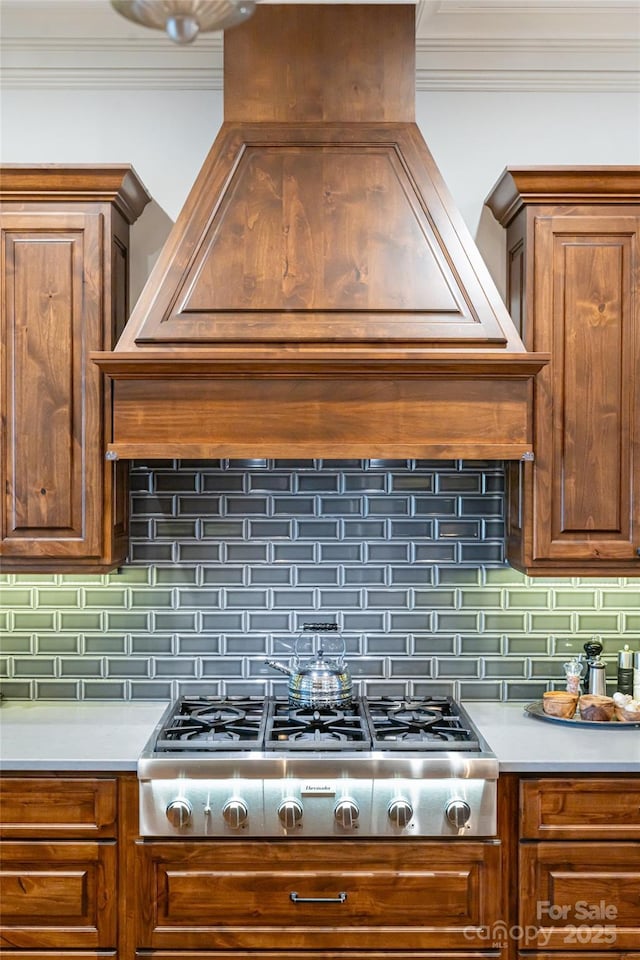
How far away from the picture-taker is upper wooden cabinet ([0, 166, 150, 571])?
2.43m

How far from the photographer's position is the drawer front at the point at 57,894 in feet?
7.18

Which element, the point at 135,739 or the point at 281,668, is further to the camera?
the point at 281,668

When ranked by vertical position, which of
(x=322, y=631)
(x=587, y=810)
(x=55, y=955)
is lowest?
(x=55, y=955)

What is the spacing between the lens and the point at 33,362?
2436 millimetres

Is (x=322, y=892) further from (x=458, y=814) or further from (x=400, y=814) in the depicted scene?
(x=458, y=814)

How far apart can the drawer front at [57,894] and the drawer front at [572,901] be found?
1088mm

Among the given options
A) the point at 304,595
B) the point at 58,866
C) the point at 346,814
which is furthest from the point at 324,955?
the point at 304,595

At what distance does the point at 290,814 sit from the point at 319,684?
466mm

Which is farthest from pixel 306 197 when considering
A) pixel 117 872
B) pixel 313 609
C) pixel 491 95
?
pixel 117 872

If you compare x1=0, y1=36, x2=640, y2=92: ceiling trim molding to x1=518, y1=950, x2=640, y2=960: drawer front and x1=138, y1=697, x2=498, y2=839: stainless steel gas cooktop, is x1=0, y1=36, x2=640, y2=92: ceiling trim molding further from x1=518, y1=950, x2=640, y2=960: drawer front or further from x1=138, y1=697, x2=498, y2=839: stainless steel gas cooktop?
x1=518, y1=950, x2=640, y2=960: drawer front

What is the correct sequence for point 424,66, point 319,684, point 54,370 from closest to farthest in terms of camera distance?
point 54,370, point 319,684, point 424,66

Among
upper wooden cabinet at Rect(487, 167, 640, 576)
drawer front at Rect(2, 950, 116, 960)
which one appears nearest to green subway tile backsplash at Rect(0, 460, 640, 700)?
upper wooden cabinet at Rect(487, 167, 640, 576)

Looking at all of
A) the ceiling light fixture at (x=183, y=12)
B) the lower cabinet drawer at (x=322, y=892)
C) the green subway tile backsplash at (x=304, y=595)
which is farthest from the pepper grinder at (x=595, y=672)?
the ceiling light fixture at (x=183, y=12)

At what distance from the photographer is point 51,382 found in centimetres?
244
